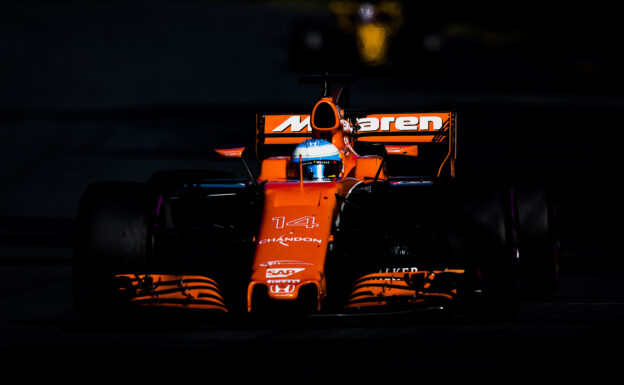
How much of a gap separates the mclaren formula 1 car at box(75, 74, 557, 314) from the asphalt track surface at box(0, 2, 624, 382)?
0.66 feet

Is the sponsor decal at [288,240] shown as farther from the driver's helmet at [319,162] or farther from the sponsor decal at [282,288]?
the driver's helmet at [319,162]

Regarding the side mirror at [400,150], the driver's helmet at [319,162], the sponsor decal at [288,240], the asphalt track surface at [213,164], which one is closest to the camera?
the asphalt track surface at [213,164]

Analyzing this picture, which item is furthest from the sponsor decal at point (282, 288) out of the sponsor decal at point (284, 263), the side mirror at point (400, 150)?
the side mirror at point (400, 150)

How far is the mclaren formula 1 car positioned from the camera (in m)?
9.70

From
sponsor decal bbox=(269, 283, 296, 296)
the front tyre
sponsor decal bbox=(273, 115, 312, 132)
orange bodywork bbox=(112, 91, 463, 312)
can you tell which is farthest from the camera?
sponsor decal bbox=(273, 115, 312, 132)

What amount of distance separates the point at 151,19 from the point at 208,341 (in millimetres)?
55269

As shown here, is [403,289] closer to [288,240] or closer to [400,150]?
Answer: [288,240]

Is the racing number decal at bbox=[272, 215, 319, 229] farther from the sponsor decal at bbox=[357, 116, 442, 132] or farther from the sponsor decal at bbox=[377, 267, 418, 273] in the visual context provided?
the sponsor decal at bbox=[357, 116, 442, 132]

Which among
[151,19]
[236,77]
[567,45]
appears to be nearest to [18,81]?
[236,77]

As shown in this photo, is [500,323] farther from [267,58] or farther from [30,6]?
[30,6]

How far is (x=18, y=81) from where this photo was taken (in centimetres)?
3853

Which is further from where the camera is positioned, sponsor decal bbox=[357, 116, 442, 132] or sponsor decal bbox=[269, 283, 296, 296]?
sponsor decal bbox=[357, 116, 442, 132]

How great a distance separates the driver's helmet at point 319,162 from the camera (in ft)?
A: 37.1

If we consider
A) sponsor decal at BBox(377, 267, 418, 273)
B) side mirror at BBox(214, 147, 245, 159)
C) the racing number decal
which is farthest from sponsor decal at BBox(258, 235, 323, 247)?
side mirror at BBox(214, 147, 245, 159)
